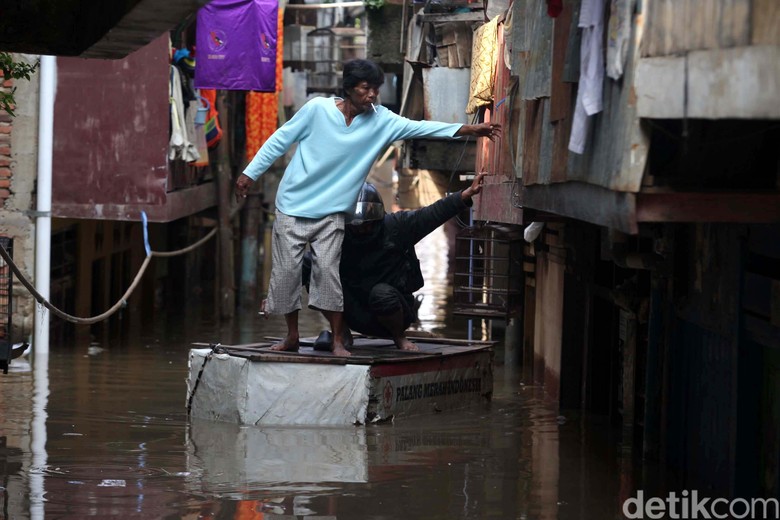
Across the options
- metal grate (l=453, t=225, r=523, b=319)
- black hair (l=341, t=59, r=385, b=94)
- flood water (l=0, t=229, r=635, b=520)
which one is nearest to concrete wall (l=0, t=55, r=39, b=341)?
flood water (l=0, t=229, r=635, b=520)

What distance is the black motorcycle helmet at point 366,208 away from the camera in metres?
11.0

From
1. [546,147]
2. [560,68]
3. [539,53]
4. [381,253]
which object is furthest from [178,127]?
[560,68]

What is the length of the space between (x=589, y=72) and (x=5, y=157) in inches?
404

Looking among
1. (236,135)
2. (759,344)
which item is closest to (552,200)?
(759,344)

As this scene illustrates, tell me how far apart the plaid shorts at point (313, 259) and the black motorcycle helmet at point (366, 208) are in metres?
0.34

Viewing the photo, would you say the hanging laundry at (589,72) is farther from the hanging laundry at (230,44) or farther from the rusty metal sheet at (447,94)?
the hanging laundry at (230,44)

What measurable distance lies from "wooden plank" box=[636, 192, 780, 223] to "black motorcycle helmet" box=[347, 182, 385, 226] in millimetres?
4495

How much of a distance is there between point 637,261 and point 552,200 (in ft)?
3.01

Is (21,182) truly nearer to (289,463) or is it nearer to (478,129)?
(478,129)

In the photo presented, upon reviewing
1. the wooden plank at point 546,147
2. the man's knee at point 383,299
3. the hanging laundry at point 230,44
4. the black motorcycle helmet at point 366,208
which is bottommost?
the man's knee at point 383,299

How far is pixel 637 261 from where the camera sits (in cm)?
935

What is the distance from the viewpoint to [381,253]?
11.2 m

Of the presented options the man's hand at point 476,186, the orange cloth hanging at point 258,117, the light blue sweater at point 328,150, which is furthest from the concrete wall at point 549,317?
the orange cloth hanging at point 258,117

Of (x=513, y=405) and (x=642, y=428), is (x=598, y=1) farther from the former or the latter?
(x=513, y=405)
